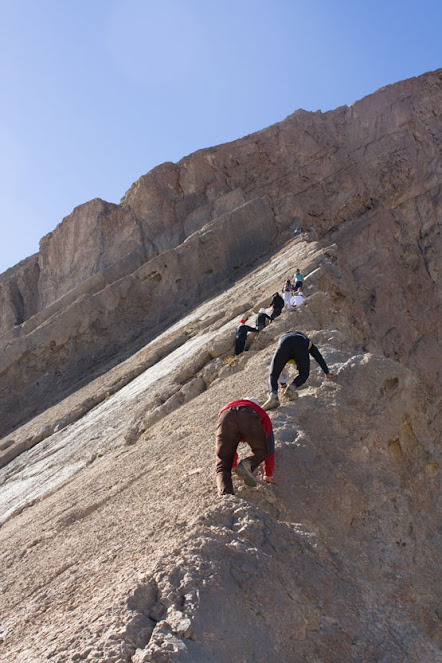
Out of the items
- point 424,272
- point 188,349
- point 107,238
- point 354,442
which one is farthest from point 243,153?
point 354,442

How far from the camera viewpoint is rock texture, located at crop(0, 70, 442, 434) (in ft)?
66.2

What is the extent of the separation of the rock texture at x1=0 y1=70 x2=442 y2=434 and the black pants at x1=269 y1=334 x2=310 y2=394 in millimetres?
12818

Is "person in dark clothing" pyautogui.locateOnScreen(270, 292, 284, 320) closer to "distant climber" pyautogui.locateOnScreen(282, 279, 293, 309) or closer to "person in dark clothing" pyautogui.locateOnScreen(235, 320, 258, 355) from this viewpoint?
"distant climber" pyautogui.locateOnScreen(282, 279, 293, 309)

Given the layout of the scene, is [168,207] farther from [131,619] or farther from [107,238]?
[131,619]

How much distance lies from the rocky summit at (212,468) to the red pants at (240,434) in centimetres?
24

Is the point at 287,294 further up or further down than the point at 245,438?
further down

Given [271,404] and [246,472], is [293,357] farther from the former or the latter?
[246,472]

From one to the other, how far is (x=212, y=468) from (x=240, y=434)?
452mm

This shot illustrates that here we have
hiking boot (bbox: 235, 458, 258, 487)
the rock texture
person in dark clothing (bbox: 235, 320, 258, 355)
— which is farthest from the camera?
the rock texture

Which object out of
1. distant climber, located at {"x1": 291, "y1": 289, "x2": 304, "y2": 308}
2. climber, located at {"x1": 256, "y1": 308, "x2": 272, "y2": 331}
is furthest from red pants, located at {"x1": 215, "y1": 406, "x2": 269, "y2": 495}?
distant climber, located at {"x1": 291, "y1": 289, "x2": 304, "y2": 308}

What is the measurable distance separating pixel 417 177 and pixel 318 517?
23.7 meters

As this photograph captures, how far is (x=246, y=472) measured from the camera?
4695 millimetres

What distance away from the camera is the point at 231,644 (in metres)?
3.24

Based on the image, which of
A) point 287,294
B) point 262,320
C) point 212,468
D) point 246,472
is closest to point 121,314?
point 287,294
